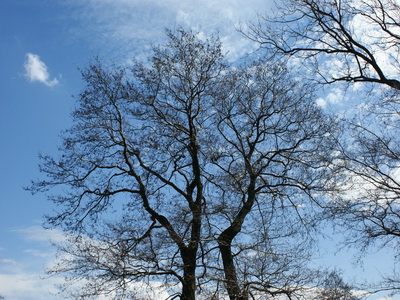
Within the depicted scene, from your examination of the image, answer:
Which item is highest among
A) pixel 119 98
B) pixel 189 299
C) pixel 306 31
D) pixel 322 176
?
pixel 119 98

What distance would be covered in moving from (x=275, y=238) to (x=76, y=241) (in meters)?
5.57

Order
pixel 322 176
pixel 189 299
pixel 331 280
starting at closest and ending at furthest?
pixel 189 299, pixel 331 280, pixel 322 176

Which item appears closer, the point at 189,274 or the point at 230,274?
the point at 230,274

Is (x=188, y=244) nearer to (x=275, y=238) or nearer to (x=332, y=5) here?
(x=275, y=238)

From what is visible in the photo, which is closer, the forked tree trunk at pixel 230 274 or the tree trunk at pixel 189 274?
the forked tree trunk at pixel 230 274

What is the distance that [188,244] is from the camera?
38.3ft

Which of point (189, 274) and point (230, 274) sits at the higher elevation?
point (189, 274)

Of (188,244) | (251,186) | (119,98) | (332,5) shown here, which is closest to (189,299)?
(188,244)

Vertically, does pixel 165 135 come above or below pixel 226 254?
above

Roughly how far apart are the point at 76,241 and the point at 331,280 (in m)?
7.17

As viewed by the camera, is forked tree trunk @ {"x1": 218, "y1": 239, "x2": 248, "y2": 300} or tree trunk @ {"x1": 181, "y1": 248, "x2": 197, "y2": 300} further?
tree trunk @ {"x1": 181, "y1": 248, "x2": 197, "y2": 300}

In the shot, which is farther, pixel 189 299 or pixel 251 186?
pixel 251 186

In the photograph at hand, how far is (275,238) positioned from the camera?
11680 mm

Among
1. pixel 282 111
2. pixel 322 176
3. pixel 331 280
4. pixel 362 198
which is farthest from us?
pixel 282 111
